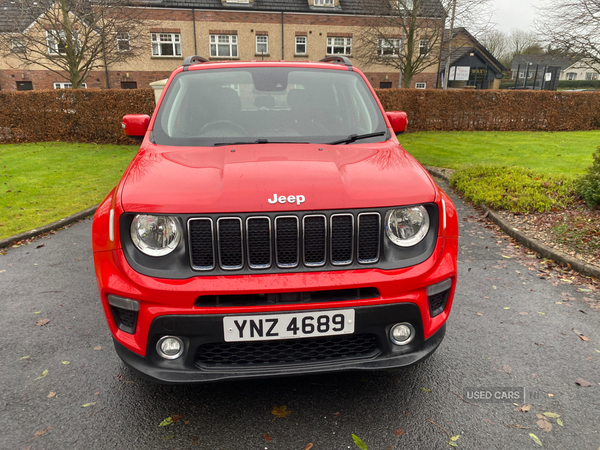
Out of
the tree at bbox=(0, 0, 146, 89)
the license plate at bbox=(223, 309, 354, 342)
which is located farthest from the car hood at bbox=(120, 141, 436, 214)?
the tree at bbox=(0, 0, 146, 89)

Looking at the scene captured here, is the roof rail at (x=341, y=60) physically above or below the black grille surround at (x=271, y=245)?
above

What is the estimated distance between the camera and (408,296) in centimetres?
229

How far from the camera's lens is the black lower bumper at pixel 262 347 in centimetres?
219

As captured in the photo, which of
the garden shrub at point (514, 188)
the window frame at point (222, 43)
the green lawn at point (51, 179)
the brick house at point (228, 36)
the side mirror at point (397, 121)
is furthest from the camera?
the window frame at point (222, 43)

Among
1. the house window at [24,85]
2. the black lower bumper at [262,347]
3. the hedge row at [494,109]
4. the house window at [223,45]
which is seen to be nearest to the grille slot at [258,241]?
the black lower bumper at [262,347]

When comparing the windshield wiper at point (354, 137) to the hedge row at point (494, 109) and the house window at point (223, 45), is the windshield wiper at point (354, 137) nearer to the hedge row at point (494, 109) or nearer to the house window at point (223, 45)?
the hedge row at point (494, 109)

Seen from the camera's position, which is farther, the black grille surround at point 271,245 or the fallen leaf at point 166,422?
the fallen leaf at point 166,422

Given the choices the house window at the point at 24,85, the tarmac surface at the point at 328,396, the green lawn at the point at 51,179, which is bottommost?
the green lawn at the point at 51,179

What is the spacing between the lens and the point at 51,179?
9.95 metres

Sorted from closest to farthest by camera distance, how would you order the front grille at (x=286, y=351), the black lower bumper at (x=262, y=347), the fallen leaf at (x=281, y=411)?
the black lower bumper at (x=262, y=347) < the front grille at (x=286, y=351) < the fallen leaf at (x=281, y=411)

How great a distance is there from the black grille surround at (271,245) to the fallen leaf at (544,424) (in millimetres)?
1208

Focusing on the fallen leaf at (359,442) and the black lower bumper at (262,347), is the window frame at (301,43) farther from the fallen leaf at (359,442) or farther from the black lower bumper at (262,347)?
the fallen leaf at (359,442)

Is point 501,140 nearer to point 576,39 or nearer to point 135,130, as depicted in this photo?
point 576,39

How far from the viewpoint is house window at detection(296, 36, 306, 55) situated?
34938 mm
